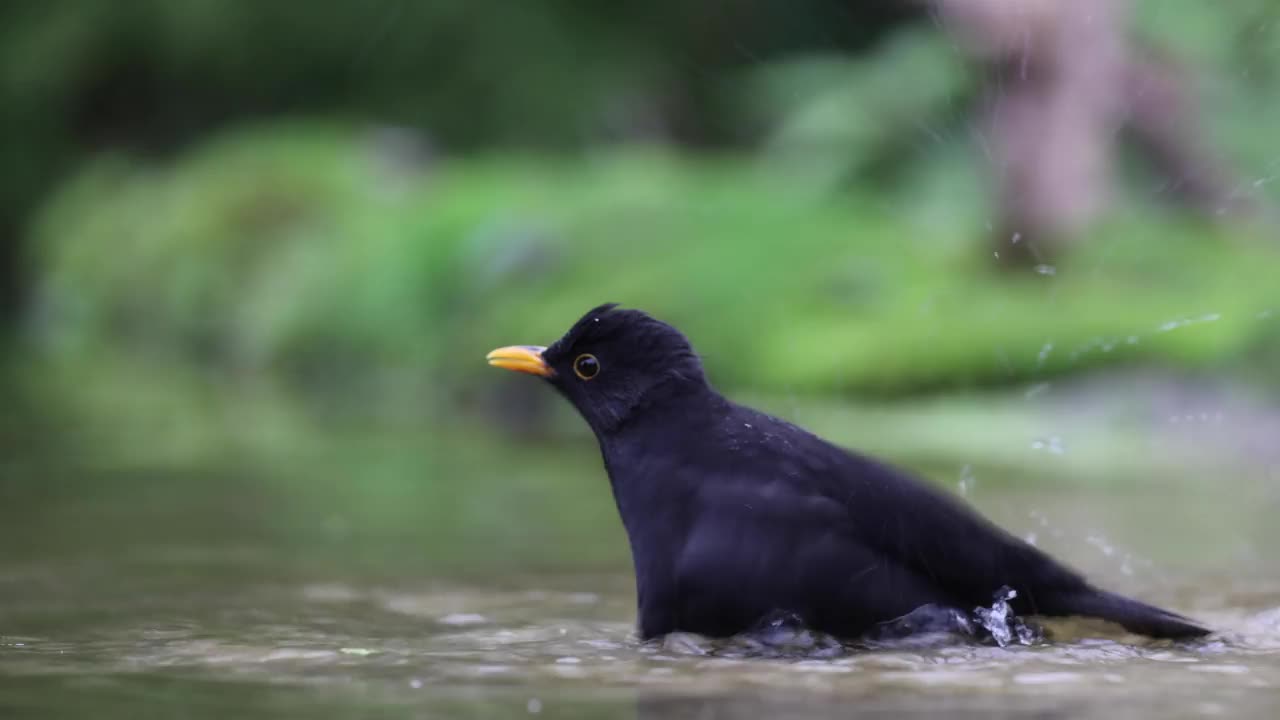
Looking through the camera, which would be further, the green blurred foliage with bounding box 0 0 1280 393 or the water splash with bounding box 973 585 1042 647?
the green blurred foliage with bounding box 0 0 1280 393

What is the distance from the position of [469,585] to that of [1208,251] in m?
8.72

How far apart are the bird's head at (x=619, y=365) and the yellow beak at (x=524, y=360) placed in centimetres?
4

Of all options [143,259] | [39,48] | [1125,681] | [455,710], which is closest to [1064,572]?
[1125,681]

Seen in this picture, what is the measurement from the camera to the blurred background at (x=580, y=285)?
6.10m

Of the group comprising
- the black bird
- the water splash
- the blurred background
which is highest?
the blurred background

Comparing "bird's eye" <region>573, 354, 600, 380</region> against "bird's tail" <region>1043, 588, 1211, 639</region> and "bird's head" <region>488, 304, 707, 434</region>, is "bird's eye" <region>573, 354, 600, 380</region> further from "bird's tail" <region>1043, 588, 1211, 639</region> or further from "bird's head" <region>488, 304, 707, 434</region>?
"bird's tail" <region>1043, 588, 1211, 639</region>

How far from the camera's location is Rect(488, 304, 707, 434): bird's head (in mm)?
4266

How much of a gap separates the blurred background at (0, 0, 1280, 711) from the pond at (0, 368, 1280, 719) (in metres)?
0.04

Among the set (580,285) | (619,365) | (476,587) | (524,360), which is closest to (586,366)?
(619,365)

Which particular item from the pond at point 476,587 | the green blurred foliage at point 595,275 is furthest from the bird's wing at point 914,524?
the green blurred foliage at point 595,275

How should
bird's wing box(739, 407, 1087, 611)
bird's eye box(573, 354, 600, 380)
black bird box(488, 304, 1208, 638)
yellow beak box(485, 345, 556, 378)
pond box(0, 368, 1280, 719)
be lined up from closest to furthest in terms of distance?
pond box(0, 368, 1280, 719), black bird box(488, 304, 1208, 638), bird's wing box(739, 407, 1087, 611), bird's eye box(573, 354, 600, 380), yellow beak box(485, 345, 556, 378)

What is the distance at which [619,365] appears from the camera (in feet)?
14.2

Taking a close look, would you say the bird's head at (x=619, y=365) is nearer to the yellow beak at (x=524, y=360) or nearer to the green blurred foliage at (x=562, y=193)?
the yellow beak at (x=524, y=360)

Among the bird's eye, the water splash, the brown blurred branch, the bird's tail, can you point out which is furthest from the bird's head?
the brown blurred branch
